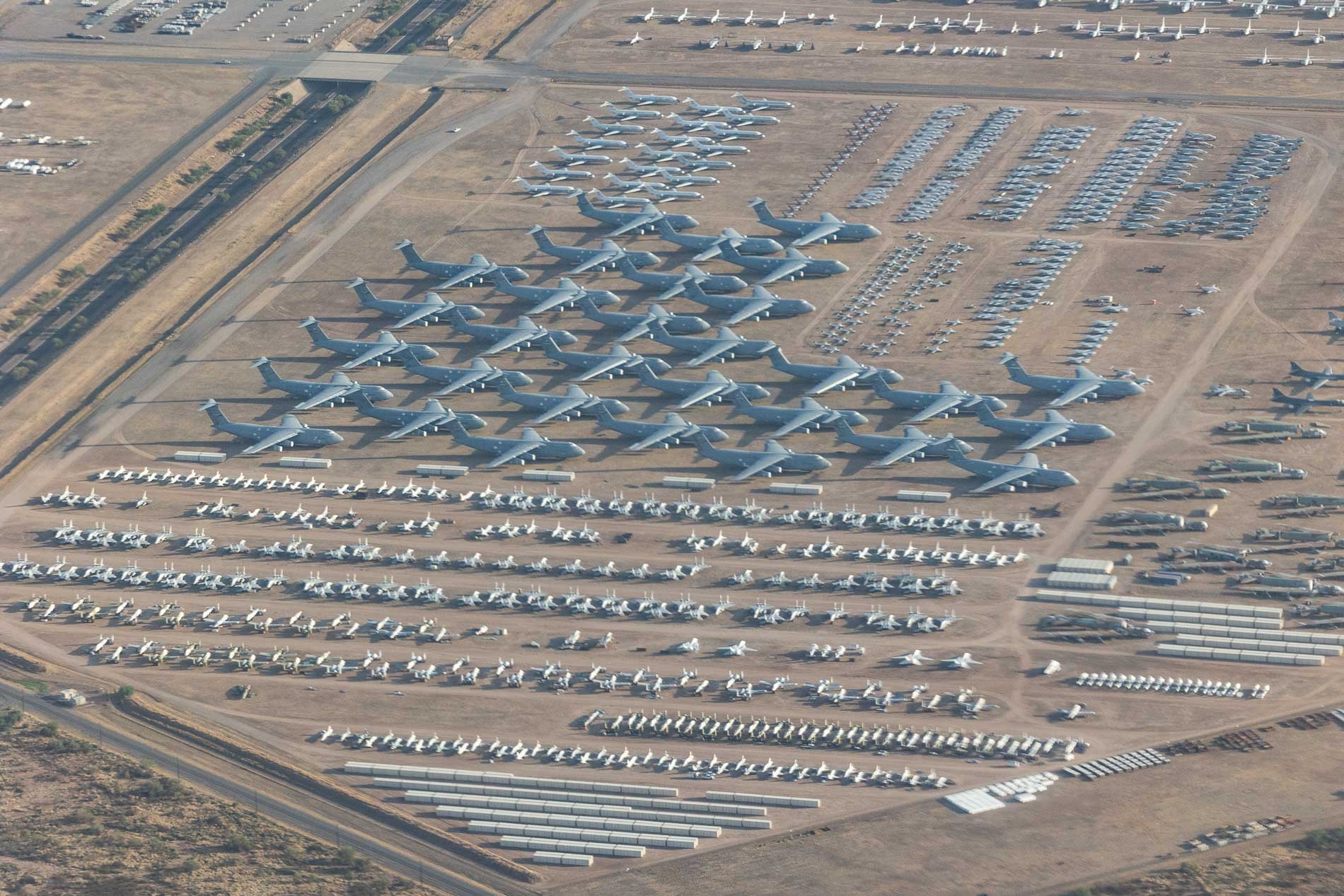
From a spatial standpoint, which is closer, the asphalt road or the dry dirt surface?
the dry dirt surface

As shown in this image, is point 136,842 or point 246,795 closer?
point 136,842

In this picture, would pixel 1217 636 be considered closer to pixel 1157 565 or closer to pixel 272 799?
pixel 1157 565

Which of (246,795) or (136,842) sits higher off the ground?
(246,795)

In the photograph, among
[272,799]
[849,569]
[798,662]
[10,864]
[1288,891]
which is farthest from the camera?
[849,569]

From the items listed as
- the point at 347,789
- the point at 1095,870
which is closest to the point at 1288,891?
the point at 1095,870
